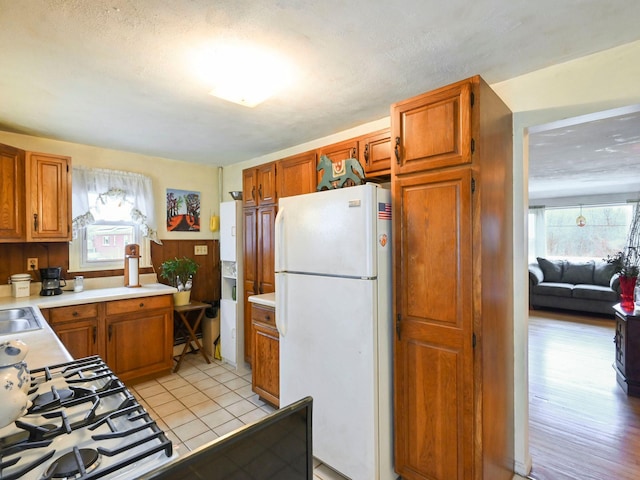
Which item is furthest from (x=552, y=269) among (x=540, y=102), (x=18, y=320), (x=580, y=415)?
(x=18, y=320)

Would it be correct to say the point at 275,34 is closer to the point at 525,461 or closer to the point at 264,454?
the point at 264,454

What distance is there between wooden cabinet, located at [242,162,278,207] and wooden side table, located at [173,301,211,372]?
4.23ft

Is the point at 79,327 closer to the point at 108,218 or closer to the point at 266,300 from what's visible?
the point at 108,218

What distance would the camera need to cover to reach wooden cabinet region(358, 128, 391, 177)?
2.41m

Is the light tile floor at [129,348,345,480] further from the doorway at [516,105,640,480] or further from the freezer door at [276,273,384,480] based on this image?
the doorway at [516,105,640,480]

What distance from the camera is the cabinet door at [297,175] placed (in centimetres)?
288

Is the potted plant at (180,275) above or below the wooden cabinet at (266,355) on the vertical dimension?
above

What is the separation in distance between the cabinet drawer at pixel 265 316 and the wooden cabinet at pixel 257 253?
408mm

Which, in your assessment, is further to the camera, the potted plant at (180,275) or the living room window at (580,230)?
the living room window at (580,230)

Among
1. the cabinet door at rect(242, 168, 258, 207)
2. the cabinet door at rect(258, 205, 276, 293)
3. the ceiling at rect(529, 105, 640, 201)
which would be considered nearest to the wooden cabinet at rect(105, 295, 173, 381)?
the cabinet door at rect(258, 205, 276, 293)

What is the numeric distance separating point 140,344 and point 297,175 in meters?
2.24

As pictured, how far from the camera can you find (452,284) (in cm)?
165

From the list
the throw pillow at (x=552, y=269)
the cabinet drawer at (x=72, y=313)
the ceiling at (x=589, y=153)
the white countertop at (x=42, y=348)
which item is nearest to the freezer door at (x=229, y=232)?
the cabinet drawer at (x=72, y=313)

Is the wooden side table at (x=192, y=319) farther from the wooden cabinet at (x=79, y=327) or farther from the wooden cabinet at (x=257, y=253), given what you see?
the wooden cabinet at (x=79, y=327)
